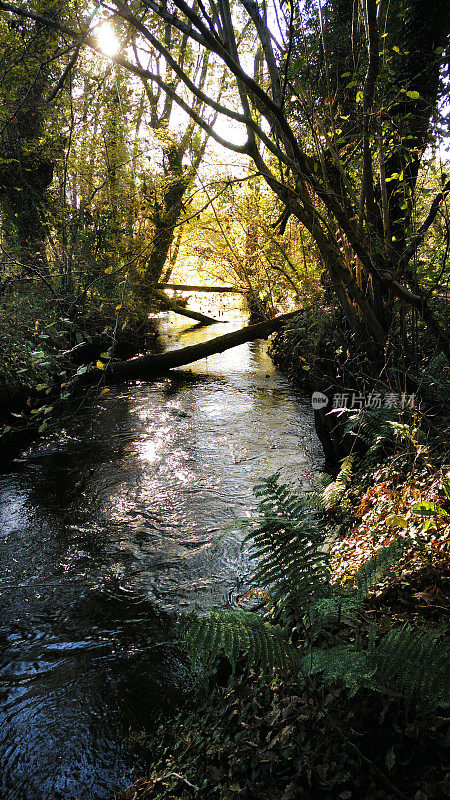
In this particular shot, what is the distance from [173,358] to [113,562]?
23.2 feet

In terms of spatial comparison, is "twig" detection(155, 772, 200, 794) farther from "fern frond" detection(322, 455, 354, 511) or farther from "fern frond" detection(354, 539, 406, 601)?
"fern frond" detection(322, 455, 354, 511)

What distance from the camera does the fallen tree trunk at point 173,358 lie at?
10.6m

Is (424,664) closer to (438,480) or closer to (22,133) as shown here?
(438,480)

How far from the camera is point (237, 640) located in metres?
2.14

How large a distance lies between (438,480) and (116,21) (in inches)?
344

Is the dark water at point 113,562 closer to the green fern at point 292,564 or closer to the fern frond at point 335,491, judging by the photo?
the green fern at point 292,564

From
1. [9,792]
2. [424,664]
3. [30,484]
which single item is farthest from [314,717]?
[30,484]

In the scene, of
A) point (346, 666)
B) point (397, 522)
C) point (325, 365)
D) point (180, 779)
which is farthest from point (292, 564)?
point (325, 365)

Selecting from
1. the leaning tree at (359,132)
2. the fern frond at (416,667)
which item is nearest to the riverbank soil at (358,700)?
the fern frond at (416,667)

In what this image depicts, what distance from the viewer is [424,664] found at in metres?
1.84

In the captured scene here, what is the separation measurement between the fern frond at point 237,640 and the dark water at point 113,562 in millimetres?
599

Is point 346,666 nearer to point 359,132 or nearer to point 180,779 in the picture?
point 180,779

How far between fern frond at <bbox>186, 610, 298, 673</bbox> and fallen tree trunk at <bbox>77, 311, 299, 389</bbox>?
26.3ft

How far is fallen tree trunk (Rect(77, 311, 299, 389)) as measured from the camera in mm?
10586
